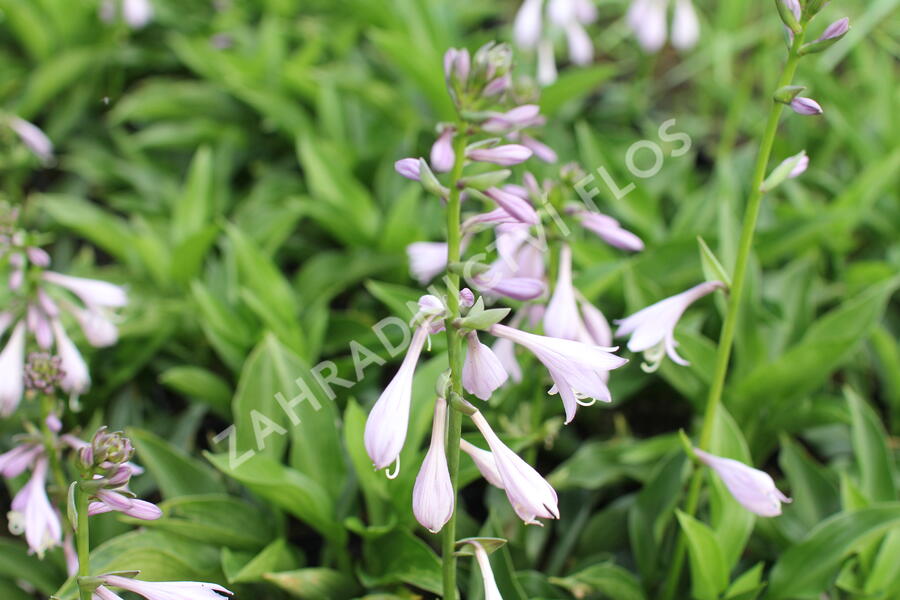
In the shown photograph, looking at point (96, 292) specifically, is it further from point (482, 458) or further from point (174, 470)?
point (482, 458)

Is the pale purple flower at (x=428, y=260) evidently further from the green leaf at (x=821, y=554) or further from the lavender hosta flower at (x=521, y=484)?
the green leaf at (x=821, y=554)

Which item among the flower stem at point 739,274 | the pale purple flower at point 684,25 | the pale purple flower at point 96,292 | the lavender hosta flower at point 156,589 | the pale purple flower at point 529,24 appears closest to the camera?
A: the lavender hosta flower at point 156,589

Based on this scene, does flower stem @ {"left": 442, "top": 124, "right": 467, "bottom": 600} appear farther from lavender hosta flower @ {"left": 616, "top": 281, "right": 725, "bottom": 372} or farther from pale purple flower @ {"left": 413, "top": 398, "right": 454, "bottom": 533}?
lavender hosta flower @ {"left": 616, "top": 281, "right": 725, "bottom": 372}

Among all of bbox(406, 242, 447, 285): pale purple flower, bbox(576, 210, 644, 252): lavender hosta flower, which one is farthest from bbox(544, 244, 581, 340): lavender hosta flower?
bbox(406, 242, 447, 285): pale purple flower

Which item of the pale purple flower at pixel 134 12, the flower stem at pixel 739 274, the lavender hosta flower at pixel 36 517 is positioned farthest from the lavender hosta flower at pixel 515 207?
the pale purple flower at pixel 134 12

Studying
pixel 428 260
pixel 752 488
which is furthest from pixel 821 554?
pixel 428 260

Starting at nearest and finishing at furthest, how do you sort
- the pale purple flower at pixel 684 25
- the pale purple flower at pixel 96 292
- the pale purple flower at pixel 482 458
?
1. the pale purple flower at pixel 482 458
2. the pale purple flower at pixel 96 292
3. the pale purple flower at pixel 684 25
